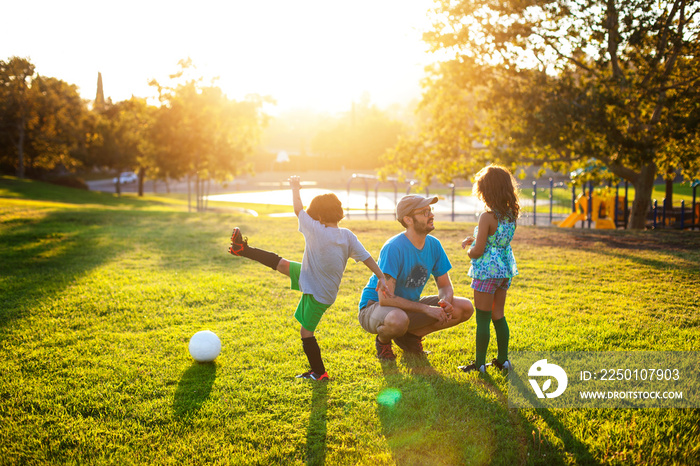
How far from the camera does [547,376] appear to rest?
Result: 398 cm

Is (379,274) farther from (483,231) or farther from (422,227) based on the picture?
(483,231)

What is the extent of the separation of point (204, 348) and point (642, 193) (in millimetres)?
14719

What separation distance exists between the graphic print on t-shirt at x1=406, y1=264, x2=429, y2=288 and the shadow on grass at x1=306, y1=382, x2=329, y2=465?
1093mm

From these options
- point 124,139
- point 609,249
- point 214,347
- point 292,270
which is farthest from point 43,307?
point 124,139

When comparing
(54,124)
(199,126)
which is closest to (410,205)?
(199,126)

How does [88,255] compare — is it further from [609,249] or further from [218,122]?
[218,122]

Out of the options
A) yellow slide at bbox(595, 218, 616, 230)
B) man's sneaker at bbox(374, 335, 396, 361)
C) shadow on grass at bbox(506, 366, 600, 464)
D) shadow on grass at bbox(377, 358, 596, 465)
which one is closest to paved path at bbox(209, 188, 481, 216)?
yellow slide at bbox(595, 218, 616, 230)

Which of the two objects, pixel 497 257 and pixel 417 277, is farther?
pixel 417 277

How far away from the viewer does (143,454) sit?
2980 millimetres

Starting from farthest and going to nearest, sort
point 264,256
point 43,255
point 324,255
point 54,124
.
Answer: point 54,124, point 43,255, point 264,256, point 324,255

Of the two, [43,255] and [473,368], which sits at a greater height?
[43,255]

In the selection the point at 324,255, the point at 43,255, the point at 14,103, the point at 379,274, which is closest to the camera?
the point at 379,274

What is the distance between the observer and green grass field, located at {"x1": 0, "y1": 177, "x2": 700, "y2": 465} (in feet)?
9.91

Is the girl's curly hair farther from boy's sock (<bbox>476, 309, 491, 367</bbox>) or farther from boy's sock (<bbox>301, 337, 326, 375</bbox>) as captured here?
boy's sock (<bbox>301, 337, 326, 375</bbox>)
